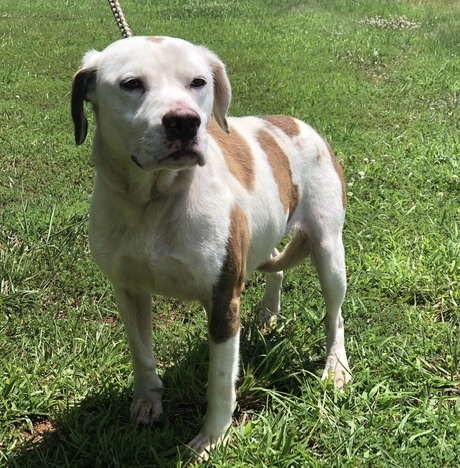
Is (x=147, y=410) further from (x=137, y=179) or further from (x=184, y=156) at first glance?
(x=184, y=156)

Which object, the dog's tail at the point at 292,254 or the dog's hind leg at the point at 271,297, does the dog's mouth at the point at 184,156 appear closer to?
the dog's tail at the point at 292,254

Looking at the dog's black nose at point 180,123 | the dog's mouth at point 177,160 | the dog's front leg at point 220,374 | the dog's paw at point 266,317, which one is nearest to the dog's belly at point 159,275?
the dog's front leg at point 220,374

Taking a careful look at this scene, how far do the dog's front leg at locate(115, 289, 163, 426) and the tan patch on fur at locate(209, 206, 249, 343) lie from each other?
0.44 m

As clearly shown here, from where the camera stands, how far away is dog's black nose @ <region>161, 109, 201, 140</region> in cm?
238

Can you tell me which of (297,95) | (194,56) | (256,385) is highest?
(194,56)

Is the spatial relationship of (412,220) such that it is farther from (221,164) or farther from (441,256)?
(221,164)

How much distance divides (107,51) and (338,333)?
75.6 inches

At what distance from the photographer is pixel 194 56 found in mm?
2660

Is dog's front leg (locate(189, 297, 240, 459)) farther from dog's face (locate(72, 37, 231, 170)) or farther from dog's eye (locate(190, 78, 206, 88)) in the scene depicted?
dog's eye (locate(190, 78, 206, 88))

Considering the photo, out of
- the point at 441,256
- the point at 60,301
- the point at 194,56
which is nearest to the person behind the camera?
the point at 194,56

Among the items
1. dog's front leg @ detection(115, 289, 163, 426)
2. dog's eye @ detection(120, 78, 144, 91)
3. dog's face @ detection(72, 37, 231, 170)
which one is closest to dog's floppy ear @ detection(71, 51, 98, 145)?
dog's face @ detection(72, 37, 231, 170)

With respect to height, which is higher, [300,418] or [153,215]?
[153,215]

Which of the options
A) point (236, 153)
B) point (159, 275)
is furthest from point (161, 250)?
point (236, 153)

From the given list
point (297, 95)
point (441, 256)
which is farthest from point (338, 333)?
point (297, 95)
